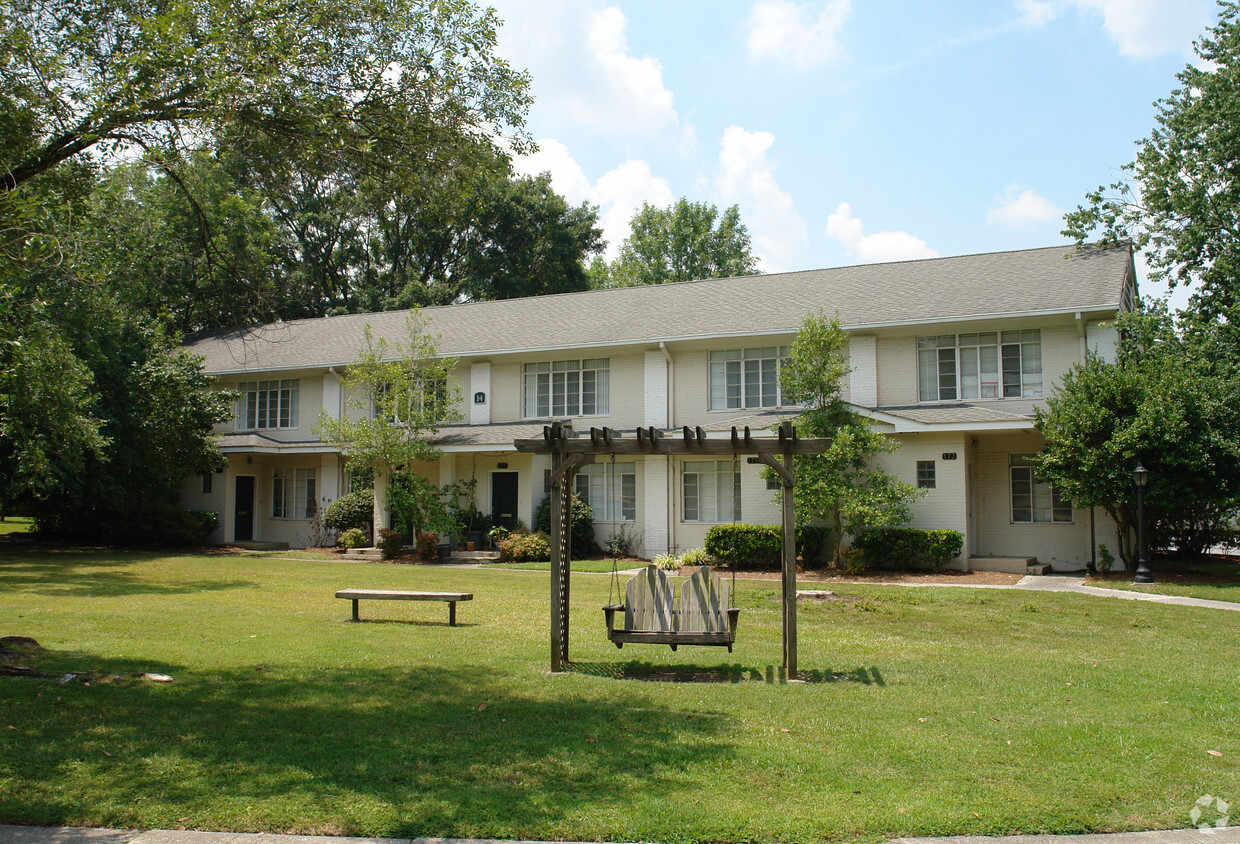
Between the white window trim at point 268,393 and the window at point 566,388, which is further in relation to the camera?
A: the white window trim at point 268,393

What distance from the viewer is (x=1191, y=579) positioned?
1836 cm

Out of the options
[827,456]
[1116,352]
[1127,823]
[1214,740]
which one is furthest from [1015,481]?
[1127,823]

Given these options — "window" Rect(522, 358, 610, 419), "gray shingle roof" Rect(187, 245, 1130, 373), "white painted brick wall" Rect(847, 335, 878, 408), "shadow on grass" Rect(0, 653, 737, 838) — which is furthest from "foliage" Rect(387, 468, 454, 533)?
"shadow on grass" Rect(0, 653, 737, 838)

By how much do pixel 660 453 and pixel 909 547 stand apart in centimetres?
1292

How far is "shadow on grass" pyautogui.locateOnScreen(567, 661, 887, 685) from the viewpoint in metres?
8.89

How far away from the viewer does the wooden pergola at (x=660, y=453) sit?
889cm

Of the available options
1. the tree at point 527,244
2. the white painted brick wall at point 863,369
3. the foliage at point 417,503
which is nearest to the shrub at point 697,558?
the white painted brick wall at point 863,369

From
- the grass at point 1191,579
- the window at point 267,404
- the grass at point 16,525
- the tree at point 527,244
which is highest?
the tree at point 527,244

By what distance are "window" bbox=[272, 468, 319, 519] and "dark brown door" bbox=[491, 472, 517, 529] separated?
6925mm

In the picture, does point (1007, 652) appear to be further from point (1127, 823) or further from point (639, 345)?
point (639, 345)

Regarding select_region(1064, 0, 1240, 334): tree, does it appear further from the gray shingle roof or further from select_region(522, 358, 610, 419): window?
select_region(522, 358, 610, 419): window

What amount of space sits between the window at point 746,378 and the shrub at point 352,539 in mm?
10886

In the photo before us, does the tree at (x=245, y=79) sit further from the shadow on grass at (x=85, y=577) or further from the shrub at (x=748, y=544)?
the shrub at (x=748, y=544)

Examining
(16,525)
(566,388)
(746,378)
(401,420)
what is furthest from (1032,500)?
(16,525)
